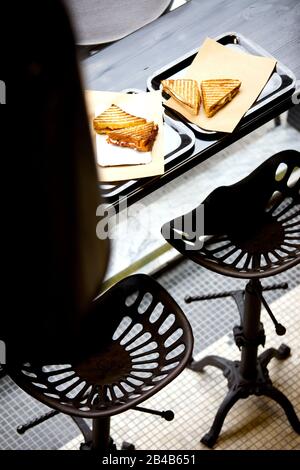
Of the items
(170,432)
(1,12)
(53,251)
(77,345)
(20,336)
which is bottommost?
(170,432)

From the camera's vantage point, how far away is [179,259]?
142 inches

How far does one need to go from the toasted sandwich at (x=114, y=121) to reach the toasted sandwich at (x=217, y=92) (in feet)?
0.69

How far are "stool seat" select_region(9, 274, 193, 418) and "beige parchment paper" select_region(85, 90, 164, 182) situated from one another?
12.9 inches

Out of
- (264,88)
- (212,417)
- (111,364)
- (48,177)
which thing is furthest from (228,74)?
(48,177)

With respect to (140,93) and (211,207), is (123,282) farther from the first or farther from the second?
(140,93)

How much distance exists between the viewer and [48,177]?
0.47m

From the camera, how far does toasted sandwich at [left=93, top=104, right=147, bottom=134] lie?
2291 millimetres

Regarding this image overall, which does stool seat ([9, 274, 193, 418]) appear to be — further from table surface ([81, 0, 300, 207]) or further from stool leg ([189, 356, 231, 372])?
stool leg ([189, 356, 231, 372])

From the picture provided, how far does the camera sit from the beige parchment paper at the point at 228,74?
2.35 metres

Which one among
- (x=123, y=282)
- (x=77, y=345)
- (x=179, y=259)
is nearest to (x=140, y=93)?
(x=123, y=282)

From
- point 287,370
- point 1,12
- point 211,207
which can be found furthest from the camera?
point 287,370

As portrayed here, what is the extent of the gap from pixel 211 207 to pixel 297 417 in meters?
1.09

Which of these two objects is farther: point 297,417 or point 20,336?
point 297,417

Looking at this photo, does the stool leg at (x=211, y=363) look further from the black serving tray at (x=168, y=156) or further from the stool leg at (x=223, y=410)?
the black serving tray at (x=168, y=156)
